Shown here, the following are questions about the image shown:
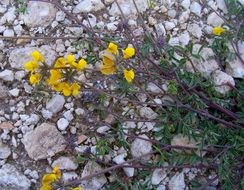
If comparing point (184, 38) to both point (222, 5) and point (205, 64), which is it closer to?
point (205, 64)

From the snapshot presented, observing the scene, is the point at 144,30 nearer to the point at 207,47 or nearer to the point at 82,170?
the point at 207,47

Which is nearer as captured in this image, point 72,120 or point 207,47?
point 72,120

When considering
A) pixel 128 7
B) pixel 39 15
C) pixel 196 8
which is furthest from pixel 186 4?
pixel 39 15

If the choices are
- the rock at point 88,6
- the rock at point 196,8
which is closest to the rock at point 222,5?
the rock at point 196,8

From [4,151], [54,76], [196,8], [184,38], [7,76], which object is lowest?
[4,151]

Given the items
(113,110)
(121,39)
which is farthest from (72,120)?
(121,39)

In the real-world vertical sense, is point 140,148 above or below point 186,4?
below

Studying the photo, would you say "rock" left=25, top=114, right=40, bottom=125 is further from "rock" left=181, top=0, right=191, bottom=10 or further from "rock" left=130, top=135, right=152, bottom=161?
"rock" left=181, top=0, right=191, bottom=10

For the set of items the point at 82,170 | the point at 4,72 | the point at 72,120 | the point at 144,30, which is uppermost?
the point at 144,30
